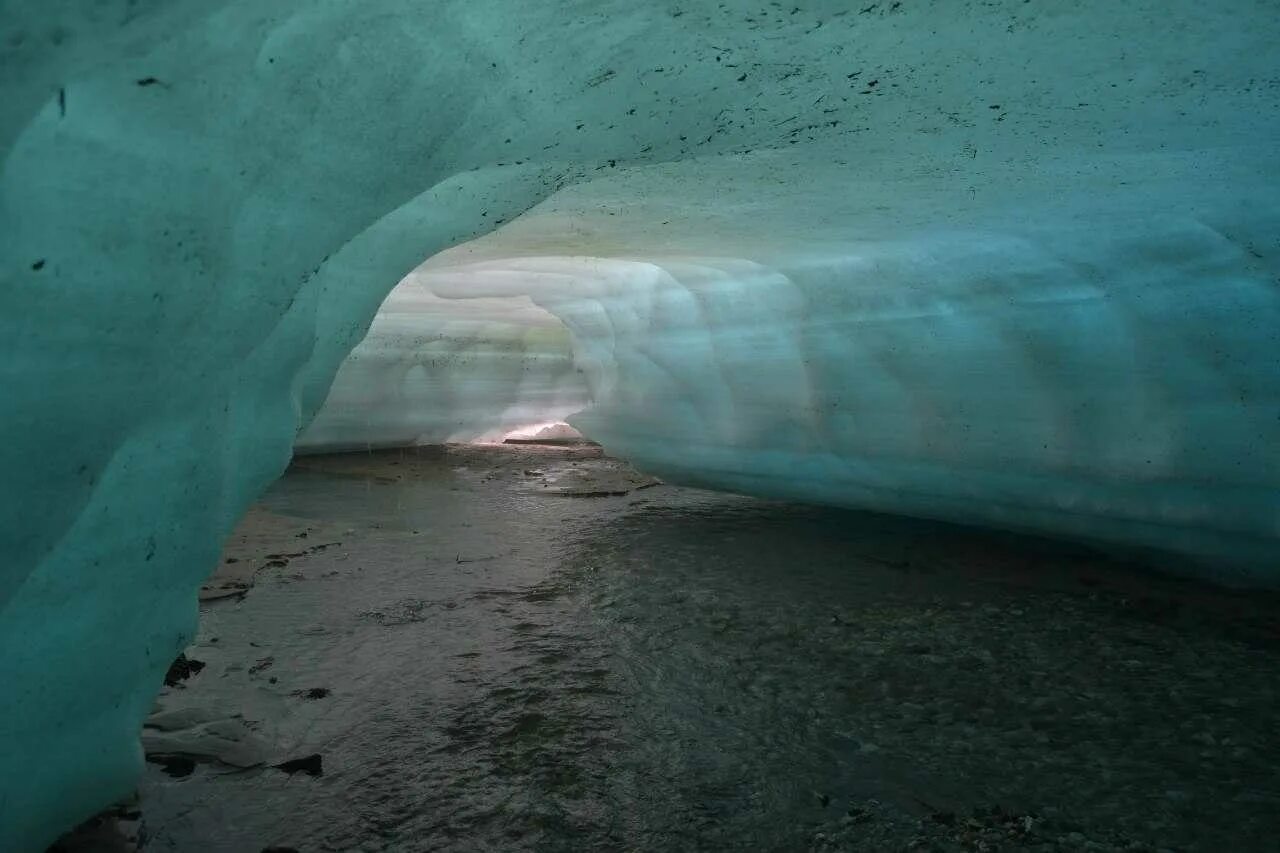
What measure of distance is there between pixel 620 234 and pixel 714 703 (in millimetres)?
2285

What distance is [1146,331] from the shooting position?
4.04 meters

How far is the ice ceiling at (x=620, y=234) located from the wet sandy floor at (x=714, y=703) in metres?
0.51

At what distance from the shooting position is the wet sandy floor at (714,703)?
225 cm

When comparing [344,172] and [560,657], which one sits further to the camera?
[560,657]

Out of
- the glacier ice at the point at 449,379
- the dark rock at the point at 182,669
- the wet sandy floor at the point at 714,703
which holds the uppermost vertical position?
the glacier ice at the point at 449,379

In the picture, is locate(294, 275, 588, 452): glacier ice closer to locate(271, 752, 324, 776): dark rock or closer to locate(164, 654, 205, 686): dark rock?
locate(164, 654, 205, 686): dark rock

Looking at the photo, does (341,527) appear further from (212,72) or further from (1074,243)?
(212,72)

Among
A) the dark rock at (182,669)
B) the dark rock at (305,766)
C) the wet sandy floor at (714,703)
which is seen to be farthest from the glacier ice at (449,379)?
the dark rock at (305,766)

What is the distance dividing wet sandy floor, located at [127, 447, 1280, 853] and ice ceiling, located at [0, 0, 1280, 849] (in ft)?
1.69

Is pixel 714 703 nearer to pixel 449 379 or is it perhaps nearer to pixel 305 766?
pixel 305 766

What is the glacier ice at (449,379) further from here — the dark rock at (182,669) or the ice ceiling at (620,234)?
the dark rock at (182,669)

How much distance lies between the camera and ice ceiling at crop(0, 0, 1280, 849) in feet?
4.62

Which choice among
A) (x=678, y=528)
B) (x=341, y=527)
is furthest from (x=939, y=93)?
(x=341, y=527)

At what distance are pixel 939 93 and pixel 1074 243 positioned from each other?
1848mm
